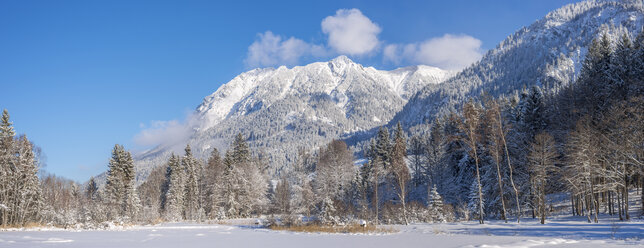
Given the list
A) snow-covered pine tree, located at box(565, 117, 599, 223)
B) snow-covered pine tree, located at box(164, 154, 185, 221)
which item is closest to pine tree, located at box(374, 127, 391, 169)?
snow-covered pine tree, located at box(164, 154, 185, 221)

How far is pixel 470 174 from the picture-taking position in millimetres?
45375

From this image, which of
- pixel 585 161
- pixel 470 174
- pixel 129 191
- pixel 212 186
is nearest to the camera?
pixel 585 161

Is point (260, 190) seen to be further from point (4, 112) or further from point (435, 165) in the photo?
point (4, 112)

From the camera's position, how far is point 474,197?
36.7 m

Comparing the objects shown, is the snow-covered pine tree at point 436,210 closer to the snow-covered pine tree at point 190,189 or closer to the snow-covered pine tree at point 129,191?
the snow-covered pine tree at point 129,191

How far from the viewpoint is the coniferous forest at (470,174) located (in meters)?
24.9

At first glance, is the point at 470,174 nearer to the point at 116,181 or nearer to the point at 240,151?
the point at 240,151

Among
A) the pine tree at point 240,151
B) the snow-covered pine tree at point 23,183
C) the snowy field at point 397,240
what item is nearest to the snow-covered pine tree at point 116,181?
the snow-covered pine tree at point 23,183

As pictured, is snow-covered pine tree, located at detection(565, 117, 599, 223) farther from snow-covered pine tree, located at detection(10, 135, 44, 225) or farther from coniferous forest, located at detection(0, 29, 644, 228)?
snow-covered pine tree, located at detection(10, 135, 44, 225)

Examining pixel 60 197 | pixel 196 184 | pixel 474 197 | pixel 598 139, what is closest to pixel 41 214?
pixel 196 184

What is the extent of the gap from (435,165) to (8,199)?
52.6 m

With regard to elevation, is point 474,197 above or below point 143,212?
above

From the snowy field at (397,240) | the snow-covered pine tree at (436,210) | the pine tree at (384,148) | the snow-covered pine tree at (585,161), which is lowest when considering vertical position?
the snow-covered pine tree at (436,210)

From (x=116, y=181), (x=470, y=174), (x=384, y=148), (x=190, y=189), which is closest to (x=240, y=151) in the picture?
(x=190, y=189)
